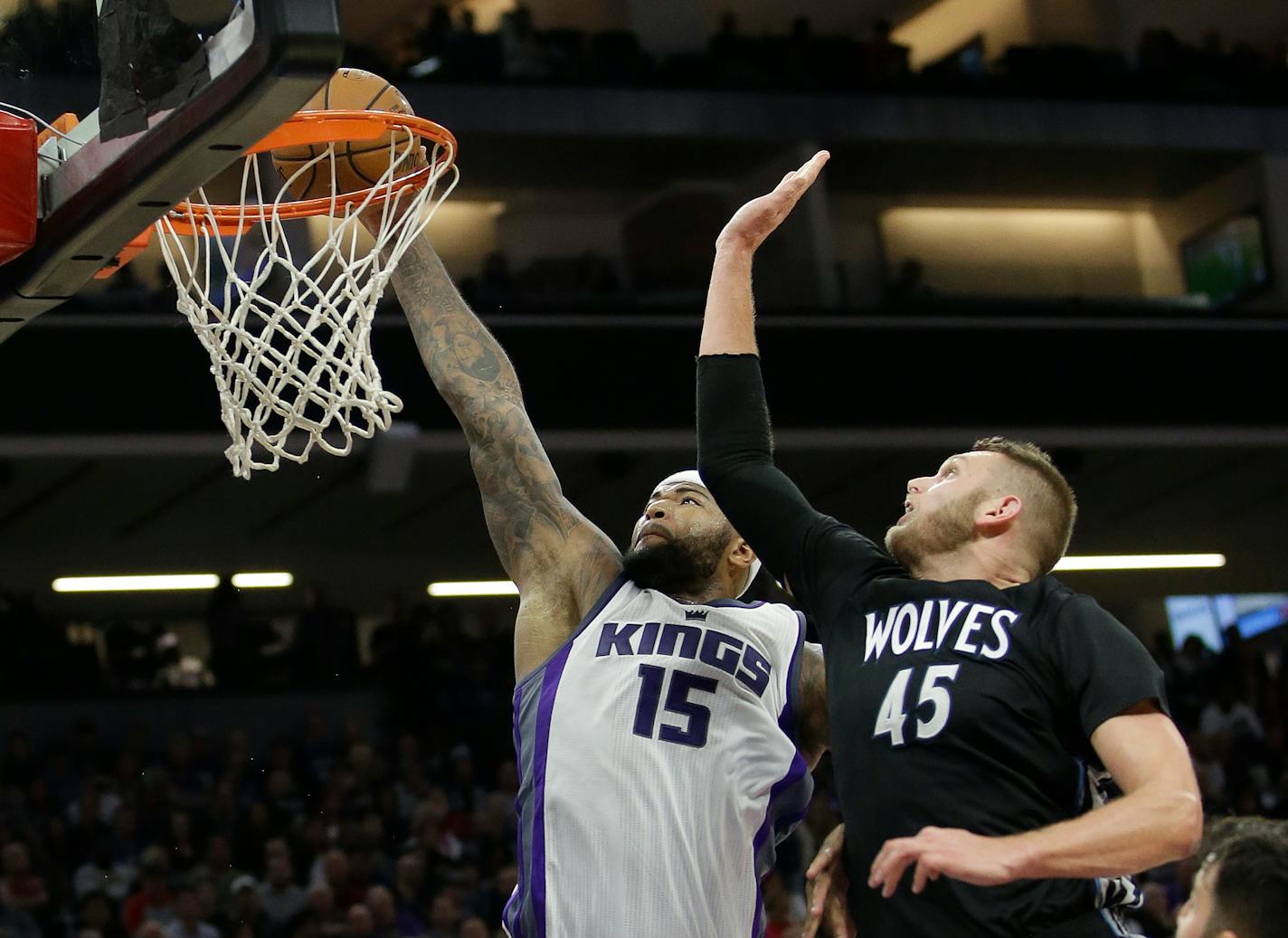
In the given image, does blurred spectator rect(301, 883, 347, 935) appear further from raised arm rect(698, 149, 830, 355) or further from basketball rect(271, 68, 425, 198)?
raised arm rect(698, 149, 830, 355)

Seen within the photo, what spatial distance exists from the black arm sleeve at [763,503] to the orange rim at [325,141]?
1.23m

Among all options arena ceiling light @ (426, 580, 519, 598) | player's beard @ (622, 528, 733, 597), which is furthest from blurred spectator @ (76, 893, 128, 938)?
arena ceiling light @ (426, 580, 519, 598)

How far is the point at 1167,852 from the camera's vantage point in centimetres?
256

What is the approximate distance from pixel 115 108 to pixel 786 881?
29.7 feet

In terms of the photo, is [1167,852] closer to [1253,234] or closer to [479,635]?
[479,635]

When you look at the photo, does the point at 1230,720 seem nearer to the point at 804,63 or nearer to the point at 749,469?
the point at 804,63

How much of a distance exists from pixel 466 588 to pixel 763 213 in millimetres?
15797

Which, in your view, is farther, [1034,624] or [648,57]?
[648,57]

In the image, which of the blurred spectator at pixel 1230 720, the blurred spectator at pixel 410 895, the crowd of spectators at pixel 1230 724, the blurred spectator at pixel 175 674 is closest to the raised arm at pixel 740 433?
the blurred spectator at pixel 410 895

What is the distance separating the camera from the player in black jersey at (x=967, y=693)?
8.46 feet

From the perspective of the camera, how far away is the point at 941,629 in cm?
298

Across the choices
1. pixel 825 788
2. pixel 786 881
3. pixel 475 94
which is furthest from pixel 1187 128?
pixel 786 881

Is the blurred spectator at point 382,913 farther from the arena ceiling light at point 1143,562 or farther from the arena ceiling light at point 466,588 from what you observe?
the arena ceiling light at point 1143,562

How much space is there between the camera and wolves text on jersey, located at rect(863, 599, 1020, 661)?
292 cm
